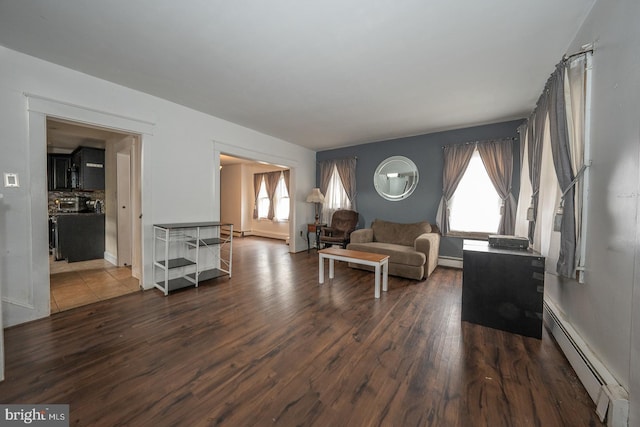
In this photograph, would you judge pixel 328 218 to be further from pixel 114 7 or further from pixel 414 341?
pixel 114 7

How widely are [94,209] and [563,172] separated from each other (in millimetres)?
7294

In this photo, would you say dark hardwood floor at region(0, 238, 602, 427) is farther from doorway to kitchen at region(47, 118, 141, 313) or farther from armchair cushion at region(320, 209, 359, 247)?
armchair cushion at region(320, 209, 359, 247)

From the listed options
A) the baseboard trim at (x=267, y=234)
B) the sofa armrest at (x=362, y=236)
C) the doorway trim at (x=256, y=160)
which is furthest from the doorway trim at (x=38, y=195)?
the baseboard trim at (x=267, y=234)

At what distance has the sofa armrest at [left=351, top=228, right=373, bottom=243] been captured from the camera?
14.2 ft

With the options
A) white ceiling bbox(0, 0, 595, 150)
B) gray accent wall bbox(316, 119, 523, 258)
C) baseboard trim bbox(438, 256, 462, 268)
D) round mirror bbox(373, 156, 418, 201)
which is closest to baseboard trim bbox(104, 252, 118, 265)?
white ceiling bbox(0, 0, 595, 150)

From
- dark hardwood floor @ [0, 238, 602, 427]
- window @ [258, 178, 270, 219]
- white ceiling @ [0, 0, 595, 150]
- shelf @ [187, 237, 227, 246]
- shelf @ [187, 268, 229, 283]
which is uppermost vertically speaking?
white ceiling @ [0, 0, 595, 150]

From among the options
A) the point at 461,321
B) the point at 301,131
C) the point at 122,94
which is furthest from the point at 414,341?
the point at 122,94

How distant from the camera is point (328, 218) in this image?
5840 millimetres

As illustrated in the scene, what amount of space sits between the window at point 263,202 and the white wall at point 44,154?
392 cm

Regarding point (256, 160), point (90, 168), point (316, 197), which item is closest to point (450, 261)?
point (316, 197)

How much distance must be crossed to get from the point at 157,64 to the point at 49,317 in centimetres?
267

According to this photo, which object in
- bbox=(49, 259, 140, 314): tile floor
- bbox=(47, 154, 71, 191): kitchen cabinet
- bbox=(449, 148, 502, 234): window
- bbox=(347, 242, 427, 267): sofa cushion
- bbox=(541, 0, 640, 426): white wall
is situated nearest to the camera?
bbox=(541, 0, 640, 426): white wall

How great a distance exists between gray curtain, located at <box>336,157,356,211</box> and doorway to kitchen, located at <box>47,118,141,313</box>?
380 centimetres

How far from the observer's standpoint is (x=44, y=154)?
7.59 ft
